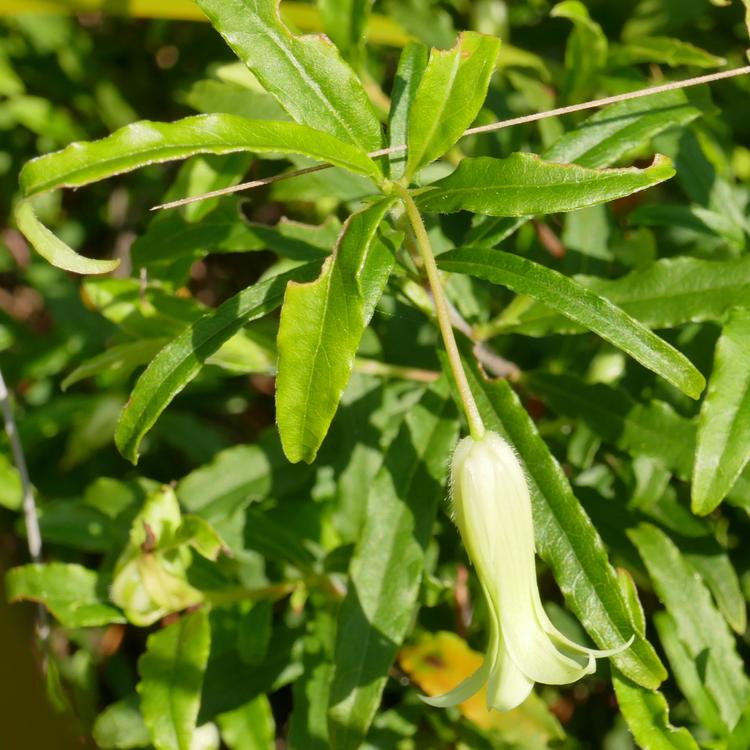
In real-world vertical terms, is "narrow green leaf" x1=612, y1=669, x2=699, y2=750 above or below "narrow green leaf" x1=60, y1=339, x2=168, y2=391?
below

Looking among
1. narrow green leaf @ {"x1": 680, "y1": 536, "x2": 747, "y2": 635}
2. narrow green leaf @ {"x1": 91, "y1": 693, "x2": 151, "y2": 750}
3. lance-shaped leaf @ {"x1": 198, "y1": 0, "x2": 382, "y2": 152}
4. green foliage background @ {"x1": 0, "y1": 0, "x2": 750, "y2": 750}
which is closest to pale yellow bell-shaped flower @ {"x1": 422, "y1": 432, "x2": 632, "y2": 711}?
green foliage background @ {"x1": 0, "y1": 0, "x2": 750, "y2": 750}

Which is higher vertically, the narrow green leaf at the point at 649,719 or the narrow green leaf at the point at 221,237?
the narrow green leaf at the point at 221,237

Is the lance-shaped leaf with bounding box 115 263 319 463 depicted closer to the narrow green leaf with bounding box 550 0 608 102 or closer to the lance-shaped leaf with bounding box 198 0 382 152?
the lance-shaped leaf with bounding box 198 0 382 152

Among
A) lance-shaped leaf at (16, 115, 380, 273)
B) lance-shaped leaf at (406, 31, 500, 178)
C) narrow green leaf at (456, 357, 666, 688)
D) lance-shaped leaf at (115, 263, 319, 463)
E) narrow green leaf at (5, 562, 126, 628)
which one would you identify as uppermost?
lance-shaped leaf at (16, 115, 380, 273)

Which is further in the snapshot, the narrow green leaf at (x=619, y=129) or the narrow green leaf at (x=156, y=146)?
the narrow green leaf at (x=619, y=129)

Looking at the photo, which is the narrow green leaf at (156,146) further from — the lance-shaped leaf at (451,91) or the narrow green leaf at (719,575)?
the narrow green leaf at (719,575)

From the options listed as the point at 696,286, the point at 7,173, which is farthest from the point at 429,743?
the point at 7,173

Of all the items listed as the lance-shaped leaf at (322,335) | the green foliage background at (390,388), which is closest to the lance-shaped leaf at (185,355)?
the green foliage background at (390,388)

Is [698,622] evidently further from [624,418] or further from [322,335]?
[322,335]
